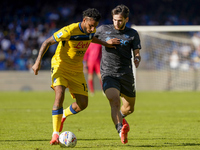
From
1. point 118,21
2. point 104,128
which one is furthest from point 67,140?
point 104,128

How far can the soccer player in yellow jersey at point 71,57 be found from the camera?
5859 mm

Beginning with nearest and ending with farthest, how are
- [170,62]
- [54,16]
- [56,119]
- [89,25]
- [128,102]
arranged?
[56,119], [89,25], [128,102], [170,62], [54,16]

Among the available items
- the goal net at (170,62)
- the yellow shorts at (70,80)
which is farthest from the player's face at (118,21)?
the goal net at (170,62)

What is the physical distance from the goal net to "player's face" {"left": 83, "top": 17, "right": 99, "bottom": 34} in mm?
12591

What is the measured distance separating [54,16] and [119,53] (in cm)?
1986

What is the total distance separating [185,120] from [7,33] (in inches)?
685

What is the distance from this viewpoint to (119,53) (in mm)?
6590

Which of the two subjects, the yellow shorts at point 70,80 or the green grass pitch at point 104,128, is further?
the yellow shorts at point 70,80

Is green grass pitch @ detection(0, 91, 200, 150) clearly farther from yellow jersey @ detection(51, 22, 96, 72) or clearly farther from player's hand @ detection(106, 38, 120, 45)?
player's hand @ detection(106, 38, 120, 45)

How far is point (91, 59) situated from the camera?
1659 cm

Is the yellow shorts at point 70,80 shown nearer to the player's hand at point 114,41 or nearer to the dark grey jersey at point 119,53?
the dark grey jersey at point 119,53

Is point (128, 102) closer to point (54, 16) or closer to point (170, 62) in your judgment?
point (170, 62)

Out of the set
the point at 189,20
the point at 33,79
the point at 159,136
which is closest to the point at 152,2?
the point at 189,20

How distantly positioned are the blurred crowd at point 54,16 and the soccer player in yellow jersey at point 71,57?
1600 cm
